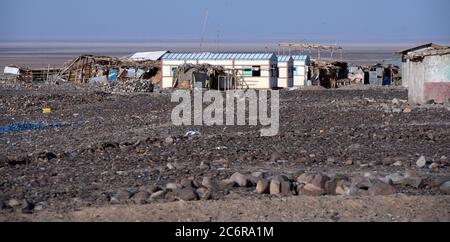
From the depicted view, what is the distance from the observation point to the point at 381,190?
11195 mm

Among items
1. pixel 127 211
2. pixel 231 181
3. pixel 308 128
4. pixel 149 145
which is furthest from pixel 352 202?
pixel 308 128

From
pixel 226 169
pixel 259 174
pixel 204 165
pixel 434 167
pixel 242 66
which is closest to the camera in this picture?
pixel 259 174

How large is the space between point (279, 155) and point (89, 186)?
13.2ft

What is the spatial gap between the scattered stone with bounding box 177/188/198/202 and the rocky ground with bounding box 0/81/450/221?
1 cm

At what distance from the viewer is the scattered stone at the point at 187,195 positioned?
10.9 meters

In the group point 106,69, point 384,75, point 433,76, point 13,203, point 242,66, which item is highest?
point 433,76

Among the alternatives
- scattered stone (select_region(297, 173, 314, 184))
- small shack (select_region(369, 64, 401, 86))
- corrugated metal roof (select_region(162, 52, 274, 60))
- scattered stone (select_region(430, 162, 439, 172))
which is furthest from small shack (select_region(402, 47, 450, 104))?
small shack (select_region(369, 64, 401, 86))

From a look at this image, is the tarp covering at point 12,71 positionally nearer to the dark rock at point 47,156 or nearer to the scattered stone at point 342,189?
the dark rock at point 47,156

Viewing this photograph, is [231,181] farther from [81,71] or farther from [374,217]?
[81,71]

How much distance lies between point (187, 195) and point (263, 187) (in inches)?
41.0

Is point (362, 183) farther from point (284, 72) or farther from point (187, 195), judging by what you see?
point (284, 72)

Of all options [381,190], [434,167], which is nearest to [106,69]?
[434,167]

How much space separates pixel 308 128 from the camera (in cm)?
2050

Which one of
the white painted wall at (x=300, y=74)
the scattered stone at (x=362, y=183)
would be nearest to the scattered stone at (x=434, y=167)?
the scattered stone at (x=362, y=183)
